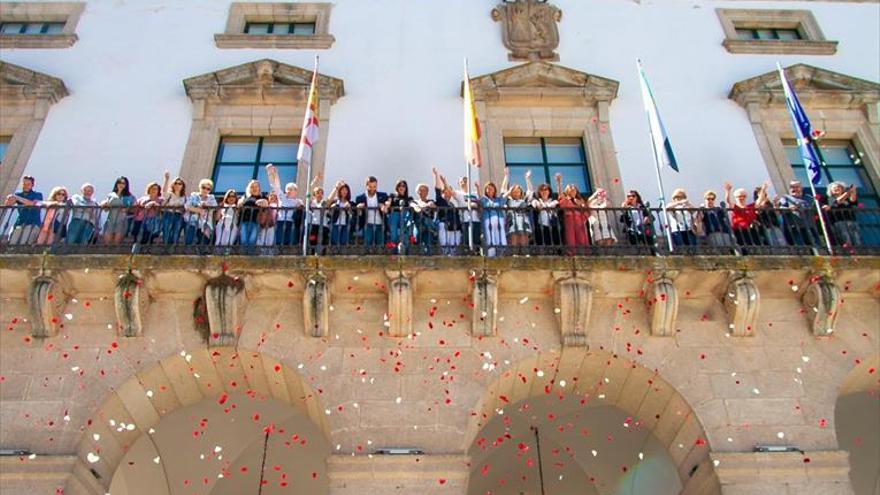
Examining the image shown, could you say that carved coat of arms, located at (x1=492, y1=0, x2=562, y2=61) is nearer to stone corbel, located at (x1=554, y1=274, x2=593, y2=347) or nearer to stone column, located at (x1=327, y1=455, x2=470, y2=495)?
stone corbel, located at (x1=554, y1=274, x2=593, y2=347)

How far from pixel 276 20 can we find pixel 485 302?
26.3ft

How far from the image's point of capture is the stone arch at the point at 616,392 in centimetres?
989

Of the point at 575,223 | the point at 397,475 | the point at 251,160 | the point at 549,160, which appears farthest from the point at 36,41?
the point at 397,475

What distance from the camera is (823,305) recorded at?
10.3 meters

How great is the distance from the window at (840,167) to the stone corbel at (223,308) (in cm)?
872

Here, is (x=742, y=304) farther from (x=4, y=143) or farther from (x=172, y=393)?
(x=4, y=143)

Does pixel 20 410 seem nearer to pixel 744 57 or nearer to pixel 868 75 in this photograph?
pixel 744 57

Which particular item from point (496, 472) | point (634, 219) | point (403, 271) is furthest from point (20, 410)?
point (634, 219)

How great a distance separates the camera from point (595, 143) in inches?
533

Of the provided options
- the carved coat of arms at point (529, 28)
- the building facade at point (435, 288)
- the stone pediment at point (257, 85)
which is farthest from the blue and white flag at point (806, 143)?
the stone pediment at point (257, 85)

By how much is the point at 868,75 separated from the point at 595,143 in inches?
211

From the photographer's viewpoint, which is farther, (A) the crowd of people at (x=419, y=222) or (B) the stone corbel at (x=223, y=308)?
(A) the crowd of people at (x=419, y=222)

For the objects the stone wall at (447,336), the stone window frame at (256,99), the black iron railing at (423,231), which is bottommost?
the stone wall at (447,336)

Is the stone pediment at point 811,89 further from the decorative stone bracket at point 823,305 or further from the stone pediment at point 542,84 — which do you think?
the decorative stone bracket at point 823,305
